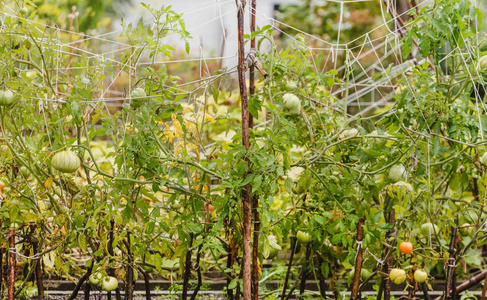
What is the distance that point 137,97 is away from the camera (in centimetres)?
125

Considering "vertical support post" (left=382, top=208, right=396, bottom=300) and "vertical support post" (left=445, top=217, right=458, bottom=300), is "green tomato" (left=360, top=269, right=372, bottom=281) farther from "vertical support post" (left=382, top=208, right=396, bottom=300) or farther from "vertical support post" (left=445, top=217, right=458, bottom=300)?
"vertical support post" (left=445, top=217, right=458, bottom=300)

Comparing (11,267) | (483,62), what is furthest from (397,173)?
(11,267)

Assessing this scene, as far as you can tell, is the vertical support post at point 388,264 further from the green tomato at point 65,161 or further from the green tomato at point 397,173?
the green tomato at point 65,161

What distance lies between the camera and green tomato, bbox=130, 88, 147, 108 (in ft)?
4.11

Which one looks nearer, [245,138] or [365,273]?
[245,138]

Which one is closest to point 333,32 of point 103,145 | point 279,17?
point 279,17

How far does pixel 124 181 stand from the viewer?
1.30 meters

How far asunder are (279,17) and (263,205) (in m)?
6.20

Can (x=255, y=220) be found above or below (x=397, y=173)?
below

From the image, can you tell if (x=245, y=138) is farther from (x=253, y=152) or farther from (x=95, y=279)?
(x=95, y=279)

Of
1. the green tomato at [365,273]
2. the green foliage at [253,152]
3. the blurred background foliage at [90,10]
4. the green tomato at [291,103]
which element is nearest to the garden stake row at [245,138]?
the green foliage at [253,152]

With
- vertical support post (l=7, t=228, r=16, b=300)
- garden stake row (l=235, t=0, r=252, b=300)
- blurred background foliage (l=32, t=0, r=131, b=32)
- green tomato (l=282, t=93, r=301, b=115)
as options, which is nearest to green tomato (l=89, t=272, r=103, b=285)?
vertical support post (l=7, t=228, r=16, b=300)

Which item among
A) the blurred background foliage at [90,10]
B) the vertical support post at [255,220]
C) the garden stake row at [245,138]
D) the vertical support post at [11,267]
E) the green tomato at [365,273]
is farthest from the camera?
the blurred background foliage at [90,10]

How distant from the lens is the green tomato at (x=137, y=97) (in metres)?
1.25
